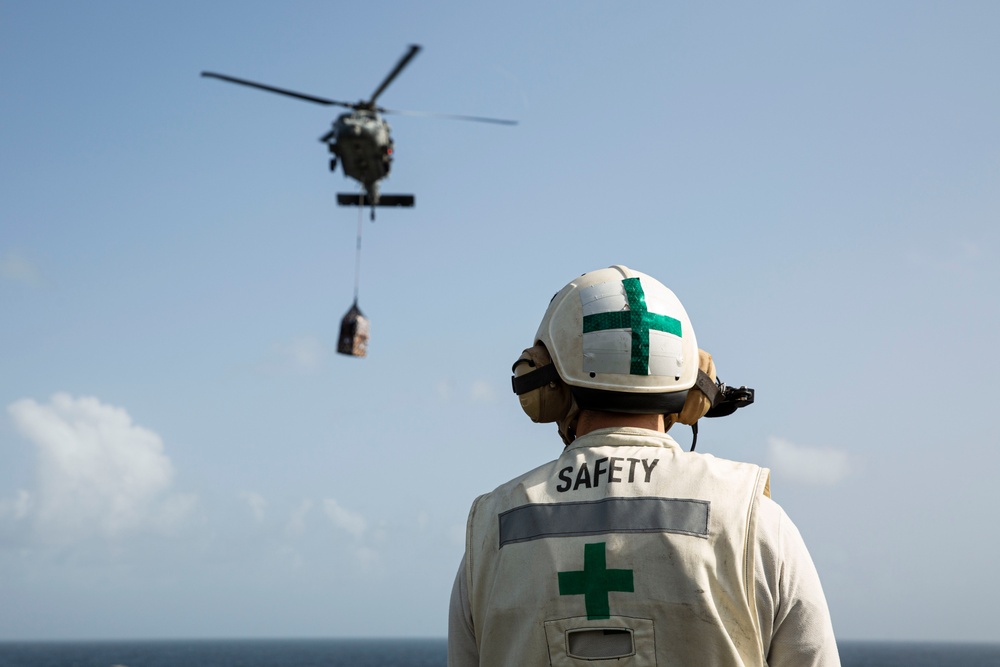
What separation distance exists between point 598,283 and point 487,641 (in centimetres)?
134

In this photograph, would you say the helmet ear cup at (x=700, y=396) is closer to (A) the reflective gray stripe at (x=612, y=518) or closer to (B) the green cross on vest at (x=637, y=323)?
(B) the green cross on vest at (x=637, y=323)

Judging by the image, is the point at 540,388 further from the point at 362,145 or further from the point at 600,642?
the point at 362,145

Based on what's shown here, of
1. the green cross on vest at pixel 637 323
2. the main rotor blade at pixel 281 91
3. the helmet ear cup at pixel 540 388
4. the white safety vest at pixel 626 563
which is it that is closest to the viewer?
the white safety vest at pixel 626 563

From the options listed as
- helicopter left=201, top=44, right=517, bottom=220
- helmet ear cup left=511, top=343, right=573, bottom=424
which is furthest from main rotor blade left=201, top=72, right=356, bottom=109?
→ helmet ear cup left=511, top=343, right=573, bottom=424

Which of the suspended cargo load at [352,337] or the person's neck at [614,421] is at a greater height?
the suspended cargo load at [352,337]

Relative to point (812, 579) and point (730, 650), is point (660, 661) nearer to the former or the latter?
point (730, 650)

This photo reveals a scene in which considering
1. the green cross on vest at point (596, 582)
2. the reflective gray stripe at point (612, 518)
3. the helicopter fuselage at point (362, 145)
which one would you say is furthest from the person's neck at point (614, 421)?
the helicopter fuselage at point (362, 145)

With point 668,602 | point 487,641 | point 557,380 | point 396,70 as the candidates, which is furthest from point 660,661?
point 396,70

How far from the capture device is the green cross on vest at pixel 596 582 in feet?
10.5

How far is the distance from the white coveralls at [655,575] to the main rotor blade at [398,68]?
31.4 m

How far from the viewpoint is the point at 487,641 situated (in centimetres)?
347

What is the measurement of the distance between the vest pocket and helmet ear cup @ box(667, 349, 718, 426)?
924mm

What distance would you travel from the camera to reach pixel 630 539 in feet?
10.7

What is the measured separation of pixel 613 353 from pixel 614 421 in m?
0.24
